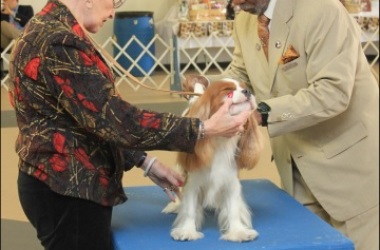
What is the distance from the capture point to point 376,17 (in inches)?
258

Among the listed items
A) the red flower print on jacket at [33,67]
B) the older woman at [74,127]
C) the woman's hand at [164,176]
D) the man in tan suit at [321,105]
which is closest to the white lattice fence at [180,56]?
the man in tan suit at [321,105]

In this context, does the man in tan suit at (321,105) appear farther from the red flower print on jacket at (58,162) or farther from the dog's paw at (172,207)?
the red flower print on jacket at (58,162)

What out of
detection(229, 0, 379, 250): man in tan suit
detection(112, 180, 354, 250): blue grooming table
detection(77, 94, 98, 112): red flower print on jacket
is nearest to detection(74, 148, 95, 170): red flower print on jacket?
detection(77, 94, 98, 112): red flower print on jacket

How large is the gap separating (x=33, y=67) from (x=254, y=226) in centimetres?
74

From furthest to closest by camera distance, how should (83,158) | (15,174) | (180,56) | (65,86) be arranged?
1. (180,56)
2. (15,174)
3. (83,158)
4. (65,86)

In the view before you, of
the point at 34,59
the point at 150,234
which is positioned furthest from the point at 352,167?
the point at 34,59

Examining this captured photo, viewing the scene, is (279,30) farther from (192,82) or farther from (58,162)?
(58,162)

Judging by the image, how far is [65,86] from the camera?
1261 millimetres

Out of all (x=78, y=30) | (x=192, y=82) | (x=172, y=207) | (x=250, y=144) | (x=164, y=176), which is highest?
(x=78, y=30)

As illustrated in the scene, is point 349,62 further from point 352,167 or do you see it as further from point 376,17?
point 376,17

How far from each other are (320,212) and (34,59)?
3.61 ft

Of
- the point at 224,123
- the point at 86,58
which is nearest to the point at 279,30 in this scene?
the point at 224,123

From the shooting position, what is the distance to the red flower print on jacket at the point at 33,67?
4.18ft

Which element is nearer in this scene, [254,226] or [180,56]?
[254,226]
